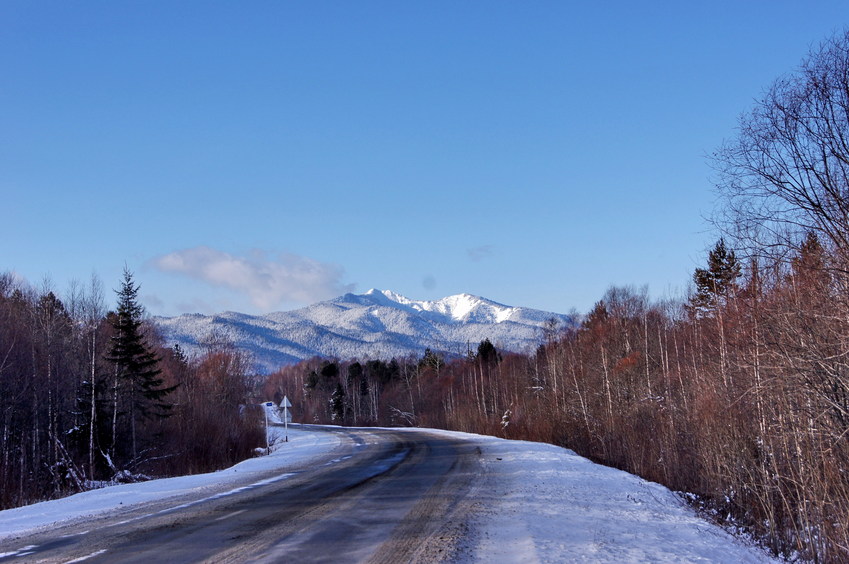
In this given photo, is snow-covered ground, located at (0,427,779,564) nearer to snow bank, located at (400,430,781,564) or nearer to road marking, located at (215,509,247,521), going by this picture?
snow bank, located at (400,430,781,564)

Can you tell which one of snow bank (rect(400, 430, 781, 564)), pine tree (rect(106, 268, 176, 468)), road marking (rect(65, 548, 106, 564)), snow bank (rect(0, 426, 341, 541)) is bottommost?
snow bank (rect(400, 430, 781, 564))

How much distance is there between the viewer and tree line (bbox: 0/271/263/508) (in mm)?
27547

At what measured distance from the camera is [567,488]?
45.6 ft

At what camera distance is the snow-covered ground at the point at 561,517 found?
8.04 meters

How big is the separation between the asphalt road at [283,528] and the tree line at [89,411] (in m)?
14.0

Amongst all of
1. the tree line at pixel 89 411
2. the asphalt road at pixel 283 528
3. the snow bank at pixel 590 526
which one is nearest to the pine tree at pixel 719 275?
the snow bank at pixel 590 526

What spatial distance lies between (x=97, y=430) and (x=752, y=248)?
1228 inches

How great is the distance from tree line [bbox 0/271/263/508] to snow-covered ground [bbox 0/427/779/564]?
37.1ft

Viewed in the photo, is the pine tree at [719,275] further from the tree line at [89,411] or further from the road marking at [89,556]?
the tree line at [89,411]

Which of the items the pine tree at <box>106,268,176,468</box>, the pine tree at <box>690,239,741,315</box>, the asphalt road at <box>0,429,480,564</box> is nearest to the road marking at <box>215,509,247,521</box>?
the asphalt road at <box>0,429,480,564</box>

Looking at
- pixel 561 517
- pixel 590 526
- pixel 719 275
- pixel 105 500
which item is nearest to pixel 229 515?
pixel 105 500

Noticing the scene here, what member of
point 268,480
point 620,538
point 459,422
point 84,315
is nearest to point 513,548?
point 620,538

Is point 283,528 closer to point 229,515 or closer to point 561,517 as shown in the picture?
point 229,515

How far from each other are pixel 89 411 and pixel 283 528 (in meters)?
26.2
